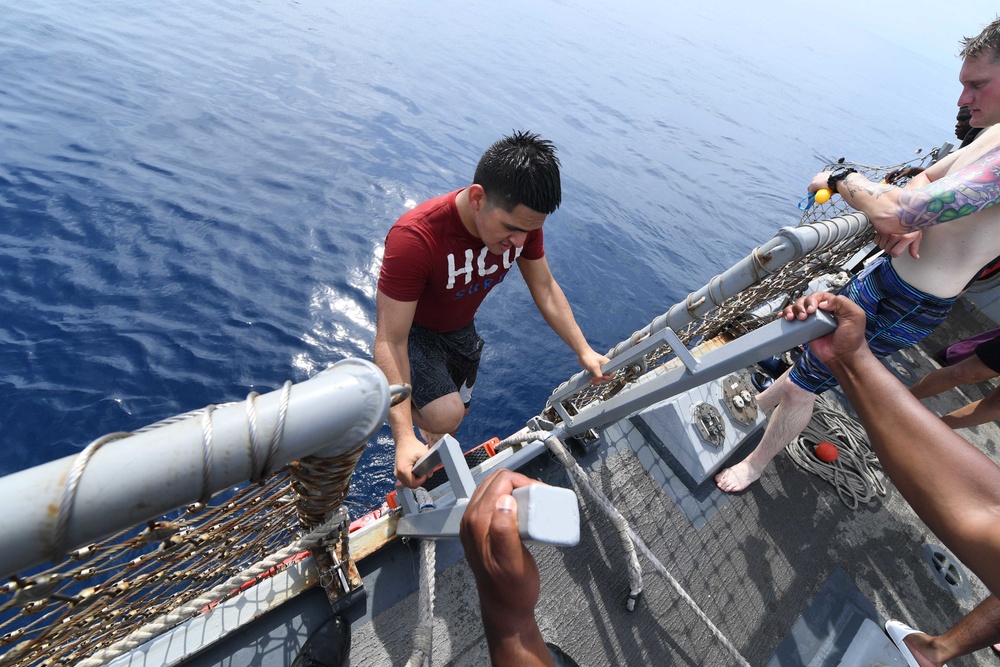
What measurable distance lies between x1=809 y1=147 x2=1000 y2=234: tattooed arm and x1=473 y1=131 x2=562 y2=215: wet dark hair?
62.8 inches

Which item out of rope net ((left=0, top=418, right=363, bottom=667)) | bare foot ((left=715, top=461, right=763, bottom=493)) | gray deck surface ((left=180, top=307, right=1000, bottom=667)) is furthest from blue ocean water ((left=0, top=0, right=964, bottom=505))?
bare foot ((left=715, top=461, right=763, bottom=493))

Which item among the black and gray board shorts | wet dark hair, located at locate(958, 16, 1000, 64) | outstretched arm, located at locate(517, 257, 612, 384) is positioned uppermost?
wet dark hair, located at locate(958, 16, 1000, 64)

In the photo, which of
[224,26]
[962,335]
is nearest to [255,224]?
[962,335]

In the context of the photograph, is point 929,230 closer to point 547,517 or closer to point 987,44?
point 987,44

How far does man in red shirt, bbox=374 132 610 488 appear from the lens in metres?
2.22

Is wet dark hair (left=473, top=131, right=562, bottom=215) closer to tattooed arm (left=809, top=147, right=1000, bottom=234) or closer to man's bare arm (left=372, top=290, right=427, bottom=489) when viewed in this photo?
man's bare arm (left=372, top=290, right=427, bottom=489)

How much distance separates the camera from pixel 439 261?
2531 millimetres

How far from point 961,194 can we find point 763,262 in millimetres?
986

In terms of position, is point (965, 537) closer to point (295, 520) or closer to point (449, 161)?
point (295, 520)

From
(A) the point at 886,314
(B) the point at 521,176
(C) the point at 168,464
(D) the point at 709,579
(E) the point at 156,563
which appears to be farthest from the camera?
→ (D) the point at 709,579

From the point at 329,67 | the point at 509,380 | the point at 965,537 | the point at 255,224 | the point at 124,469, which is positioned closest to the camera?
the point at 124,469

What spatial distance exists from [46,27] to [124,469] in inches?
759

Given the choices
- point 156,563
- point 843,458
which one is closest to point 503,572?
point 156,563

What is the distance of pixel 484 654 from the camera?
7.28 feet
